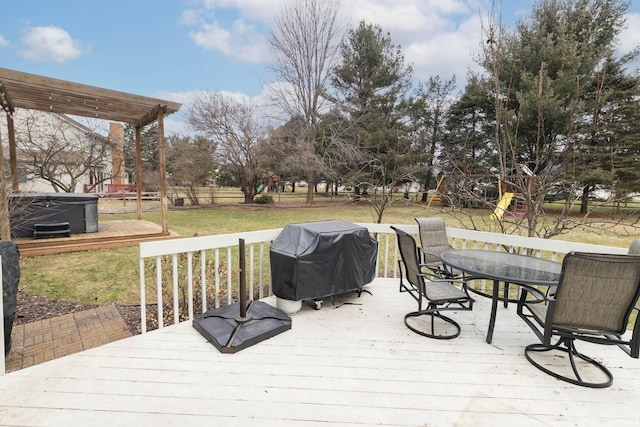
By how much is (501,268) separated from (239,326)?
231 centimetres

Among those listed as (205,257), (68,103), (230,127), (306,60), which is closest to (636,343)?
(205,257)

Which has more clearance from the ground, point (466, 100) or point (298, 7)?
point (298, 7)

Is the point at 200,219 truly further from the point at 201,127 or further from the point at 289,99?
the point at 289,99

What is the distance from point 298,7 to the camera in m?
14.6

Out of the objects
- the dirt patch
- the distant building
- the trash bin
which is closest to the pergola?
the dirt patch

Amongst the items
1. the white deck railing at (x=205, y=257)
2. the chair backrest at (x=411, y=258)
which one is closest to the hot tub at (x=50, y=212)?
the white deck railing at (x=205, y=257)

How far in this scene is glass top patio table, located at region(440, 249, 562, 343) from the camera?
2318mm

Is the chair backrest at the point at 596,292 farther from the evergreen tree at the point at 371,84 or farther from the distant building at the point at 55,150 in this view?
the evergreen tree at the point at 371,84

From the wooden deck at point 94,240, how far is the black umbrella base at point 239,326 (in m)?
4.74

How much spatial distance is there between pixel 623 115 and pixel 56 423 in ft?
64.7

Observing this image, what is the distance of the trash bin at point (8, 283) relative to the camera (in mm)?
2066

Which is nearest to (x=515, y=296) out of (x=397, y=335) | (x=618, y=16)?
(x=397, y=335)

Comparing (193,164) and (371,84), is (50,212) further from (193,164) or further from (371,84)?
(371,84)

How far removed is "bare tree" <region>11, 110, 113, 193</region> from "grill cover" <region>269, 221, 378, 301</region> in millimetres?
12193
